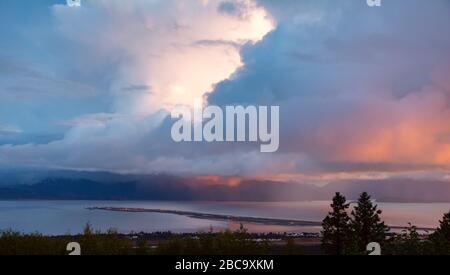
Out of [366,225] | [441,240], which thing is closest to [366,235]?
[366,225]

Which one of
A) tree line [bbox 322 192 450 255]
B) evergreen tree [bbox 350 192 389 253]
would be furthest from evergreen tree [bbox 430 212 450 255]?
evergreen tree [bbox 350 192 389 253]

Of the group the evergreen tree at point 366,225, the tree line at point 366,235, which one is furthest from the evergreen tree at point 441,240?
the evergreen tree at point 366,225

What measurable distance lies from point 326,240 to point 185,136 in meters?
1.24

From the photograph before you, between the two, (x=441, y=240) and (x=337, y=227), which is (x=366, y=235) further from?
(x=441, y=240)

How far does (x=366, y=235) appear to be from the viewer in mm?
10688

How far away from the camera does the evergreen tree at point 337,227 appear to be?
10688 mm

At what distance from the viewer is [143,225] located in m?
10.8

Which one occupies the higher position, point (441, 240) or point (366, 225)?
point (366, 225)

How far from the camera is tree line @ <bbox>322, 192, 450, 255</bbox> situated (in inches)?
419

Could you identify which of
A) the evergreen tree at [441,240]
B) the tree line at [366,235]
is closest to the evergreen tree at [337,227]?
the tree line at [366,235]

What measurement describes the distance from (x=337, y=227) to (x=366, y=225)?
21cm

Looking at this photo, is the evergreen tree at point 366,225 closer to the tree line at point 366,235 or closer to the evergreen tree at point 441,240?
the tree line at point 366,235
